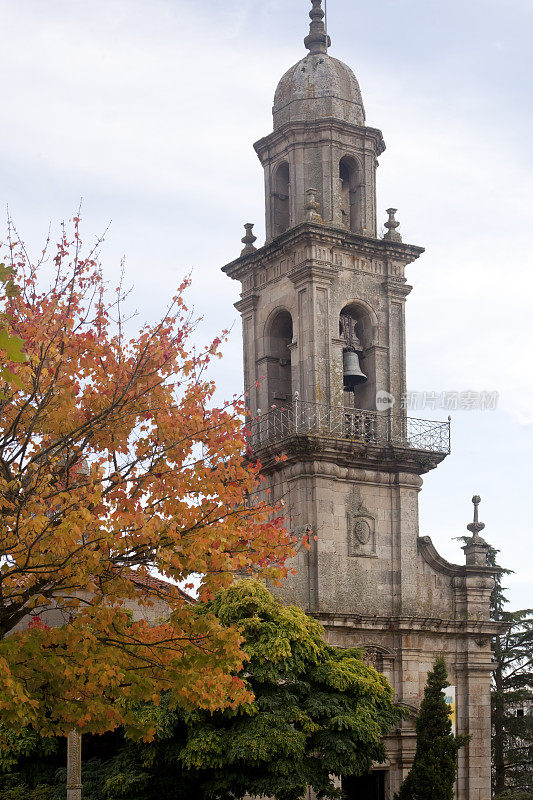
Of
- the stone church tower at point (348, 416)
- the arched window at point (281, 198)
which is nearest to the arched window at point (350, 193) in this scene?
the stone church tower at point (348, 416)

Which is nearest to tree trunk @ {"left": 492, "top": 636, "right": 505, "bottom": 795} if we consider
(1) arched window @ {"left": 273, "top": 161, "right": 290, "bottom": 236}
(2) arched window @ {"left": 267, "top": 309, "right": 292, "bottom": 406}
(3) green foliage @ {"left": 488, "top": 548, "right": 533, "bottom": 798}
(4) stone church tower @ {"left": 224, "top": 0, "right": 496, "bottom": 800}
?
(3) green foliage @ {"left": 488, "top": 548, "right": 533, "bottom": 798}

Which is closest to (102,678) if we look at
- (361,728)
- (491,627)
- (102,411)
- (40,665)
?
(40,665)

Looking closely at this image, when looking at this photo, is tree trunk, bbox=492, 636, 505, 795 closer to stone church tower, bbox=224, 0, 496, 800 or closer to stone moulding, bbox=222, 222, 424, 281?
stone church tower, bbox=224, 0, 496, 800

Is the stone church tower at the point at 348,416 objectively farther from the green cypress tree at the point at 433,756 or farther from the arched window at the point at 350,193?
the green cypress tree at the point at 433,756

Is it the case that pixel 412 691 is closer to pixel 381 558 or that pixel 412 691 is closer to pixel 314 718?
pixel 381 558

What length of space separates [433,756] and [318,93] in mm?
19524

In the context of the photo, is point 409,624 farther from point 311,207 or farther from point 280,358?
point 311,207

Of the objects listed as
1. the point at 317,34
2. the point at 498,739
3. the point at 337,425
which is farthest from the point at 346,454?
the point at 498,739

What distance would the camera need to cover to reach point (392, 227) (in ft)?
125

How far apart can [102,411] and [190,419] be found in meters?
1.39

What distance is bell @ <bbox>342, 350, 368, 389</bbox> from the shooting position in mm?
36062

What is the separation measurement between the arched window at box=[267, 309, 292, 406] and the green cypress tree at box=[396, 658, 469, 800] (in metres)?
9.99

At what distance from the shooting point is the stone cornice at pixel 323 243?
35812mm

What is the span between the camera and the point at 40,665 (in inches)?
641
